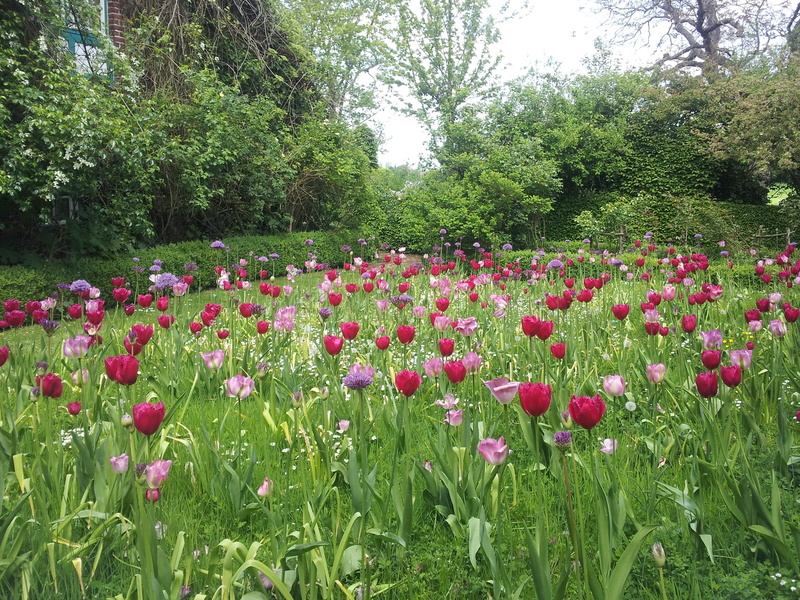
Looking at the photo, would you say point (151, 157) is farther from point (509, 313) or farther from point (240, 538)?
point (240, 538)

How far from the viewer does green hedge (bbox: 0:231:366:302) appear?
6.43m

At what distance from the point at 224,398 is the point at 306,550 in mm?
→ 1652

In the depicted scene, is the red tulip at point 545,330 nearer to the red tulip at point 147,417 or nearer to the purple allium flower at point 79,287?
the red tulip at point 147,417

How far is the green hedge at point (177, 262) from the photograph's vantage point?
253 inches

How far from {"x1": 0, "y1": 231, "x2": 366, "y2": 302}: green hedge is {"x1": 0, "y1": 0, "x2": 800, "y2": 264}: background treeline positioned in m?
0.36

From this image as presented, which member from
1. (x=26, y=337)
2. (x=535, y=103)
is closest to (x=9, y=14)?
(x=26, y=337)

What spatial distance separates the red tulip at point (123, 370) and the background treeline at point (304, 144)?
19.7 ft

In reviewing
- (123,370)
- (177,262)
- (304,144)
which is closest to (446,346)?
(123,370)

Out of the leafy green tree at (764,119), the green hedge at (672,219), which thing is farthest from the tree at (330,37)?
the leafy green tree at (764,119)

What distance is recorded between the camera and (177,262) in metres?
8.41

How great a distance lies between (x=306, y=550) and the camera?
125 centimetres

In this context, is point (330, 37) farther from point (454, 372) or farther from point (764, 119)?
point (454, 372)

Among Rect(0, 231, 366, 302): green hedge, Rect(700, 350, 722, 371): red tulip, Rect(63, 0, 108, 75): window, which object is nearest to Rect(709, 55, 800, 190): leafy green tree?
Rect(0, 231, 366, 302): green hedge

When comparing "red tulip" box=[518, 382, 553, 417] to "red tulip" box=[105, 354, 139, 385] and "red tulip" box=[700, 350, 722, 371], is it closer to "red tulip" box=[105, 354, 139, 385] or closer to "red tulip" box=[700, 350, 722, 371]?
"red tulip" box=[700, 350, 722, 371]
